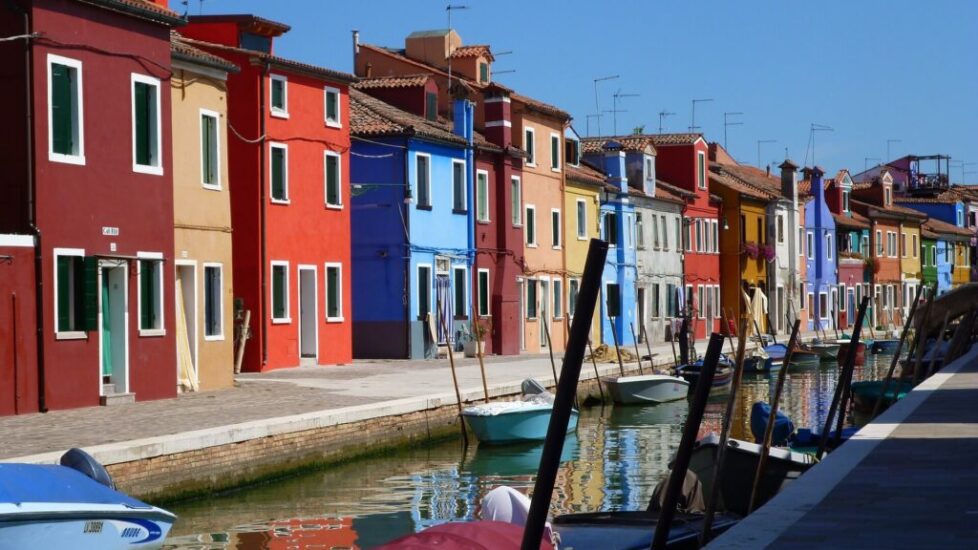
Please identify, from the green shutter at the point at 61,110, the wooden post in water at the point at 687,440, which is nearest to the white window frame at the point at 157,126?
the green shutter at the point at 61,110

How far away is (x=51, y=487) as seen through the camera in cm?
1305

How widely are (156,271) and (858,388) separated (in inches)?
532

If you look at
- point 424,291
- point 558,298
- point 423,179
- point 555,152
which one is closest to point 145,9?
point 423,179

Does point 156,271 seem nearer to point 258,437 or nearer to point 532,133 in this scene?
point 258,437

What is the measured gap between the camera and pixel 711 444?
629 inches

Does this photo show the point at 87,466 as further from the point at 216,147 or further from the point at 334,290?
the point at 334,290

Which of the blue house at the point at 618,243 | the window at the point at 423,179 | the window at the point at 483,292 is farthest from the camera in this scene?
the blue house at the point at 618,243

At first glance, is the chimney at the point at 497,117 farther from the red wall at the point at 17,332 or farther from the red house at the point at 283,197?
the red wall at the point at 17,332

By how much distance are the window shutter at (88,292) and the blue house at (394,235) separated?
15520mm

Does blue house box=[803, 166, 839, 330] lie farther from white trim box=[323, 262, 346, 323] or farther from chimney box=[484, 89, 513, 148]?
white trim box=[323, 262, 346, 323]

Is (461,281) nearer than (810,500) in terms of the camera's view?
No

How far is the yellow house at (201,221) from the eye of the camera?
87.6 feet

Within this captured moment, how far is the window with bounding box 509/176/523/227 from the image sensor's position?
44750mm

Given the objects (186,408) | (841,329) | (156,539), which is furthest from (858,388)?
(841,329)
